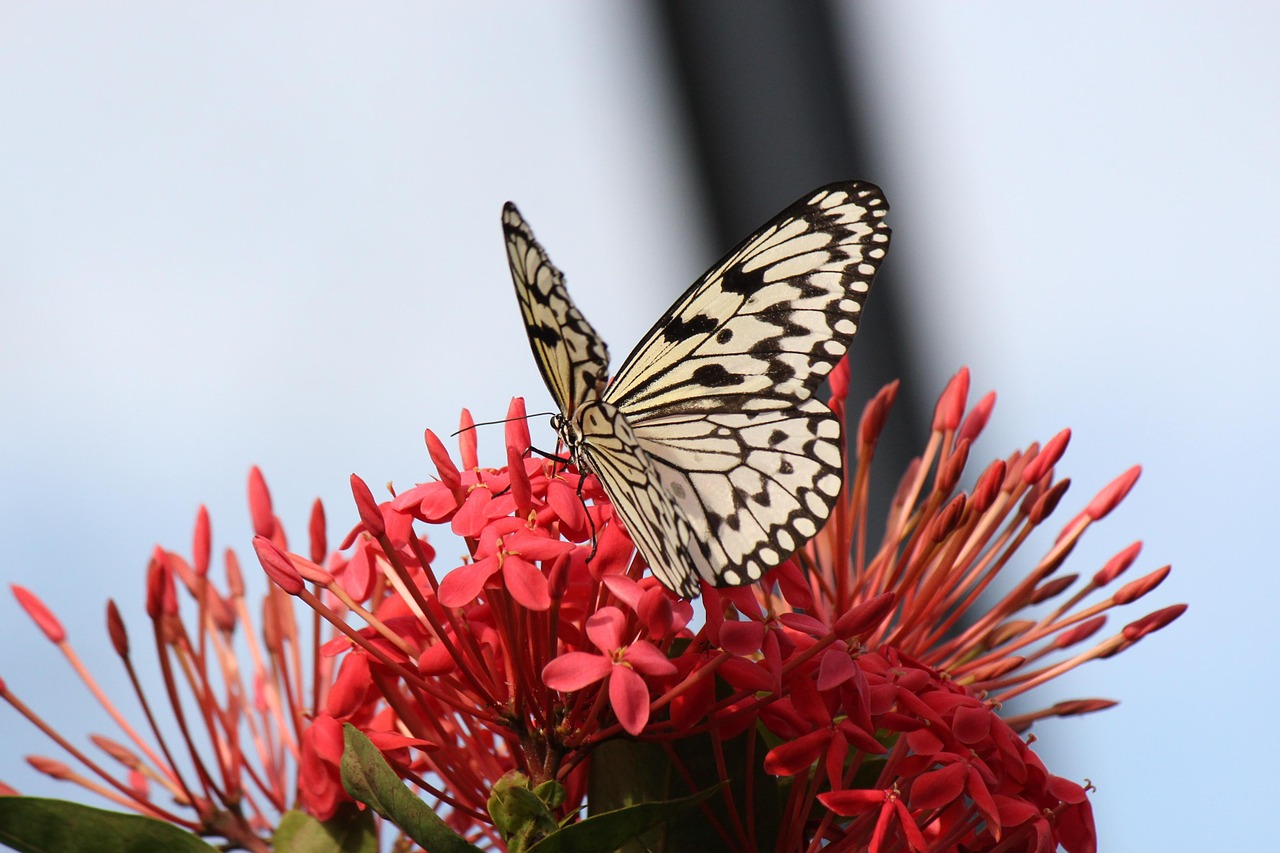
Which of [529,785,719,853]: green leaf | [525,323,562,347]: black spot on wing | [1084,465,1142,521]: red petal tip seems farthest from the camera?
[1084,465,1142,521]: red petal tip

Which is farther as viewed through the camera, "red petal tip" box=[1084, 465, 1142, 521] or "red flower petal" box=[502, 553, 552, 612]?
"red petal tip" box=[1084, 465, 1142, 521]

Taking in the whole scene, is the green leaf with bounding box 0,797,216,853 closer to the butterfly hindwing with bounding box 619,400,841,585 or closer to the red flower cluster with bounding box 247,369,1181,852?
the red flower cluster with bounding box 247,369,1181,852

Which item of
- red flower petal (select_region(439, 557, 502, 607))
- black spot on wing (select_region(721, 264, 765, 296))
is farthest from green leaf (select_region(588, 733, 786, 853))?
black spot on wing (select_region(721, 264, 765, 296))

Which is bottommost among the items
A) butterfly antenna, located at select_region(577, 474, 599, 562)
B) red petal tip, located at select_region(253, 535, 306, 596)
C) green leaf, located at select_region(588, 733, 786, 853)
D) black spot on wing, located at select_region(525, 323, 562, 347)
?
green leaf, located at select_region(588, 733, 786, 853)

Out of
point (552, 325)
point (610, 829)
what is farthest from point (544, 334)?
point (610, 829)

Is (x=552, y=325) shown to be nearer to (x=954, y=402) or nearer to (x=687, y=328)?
(x=687, y=328)

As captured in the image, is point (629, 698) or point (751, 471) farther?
point (751, 471)
